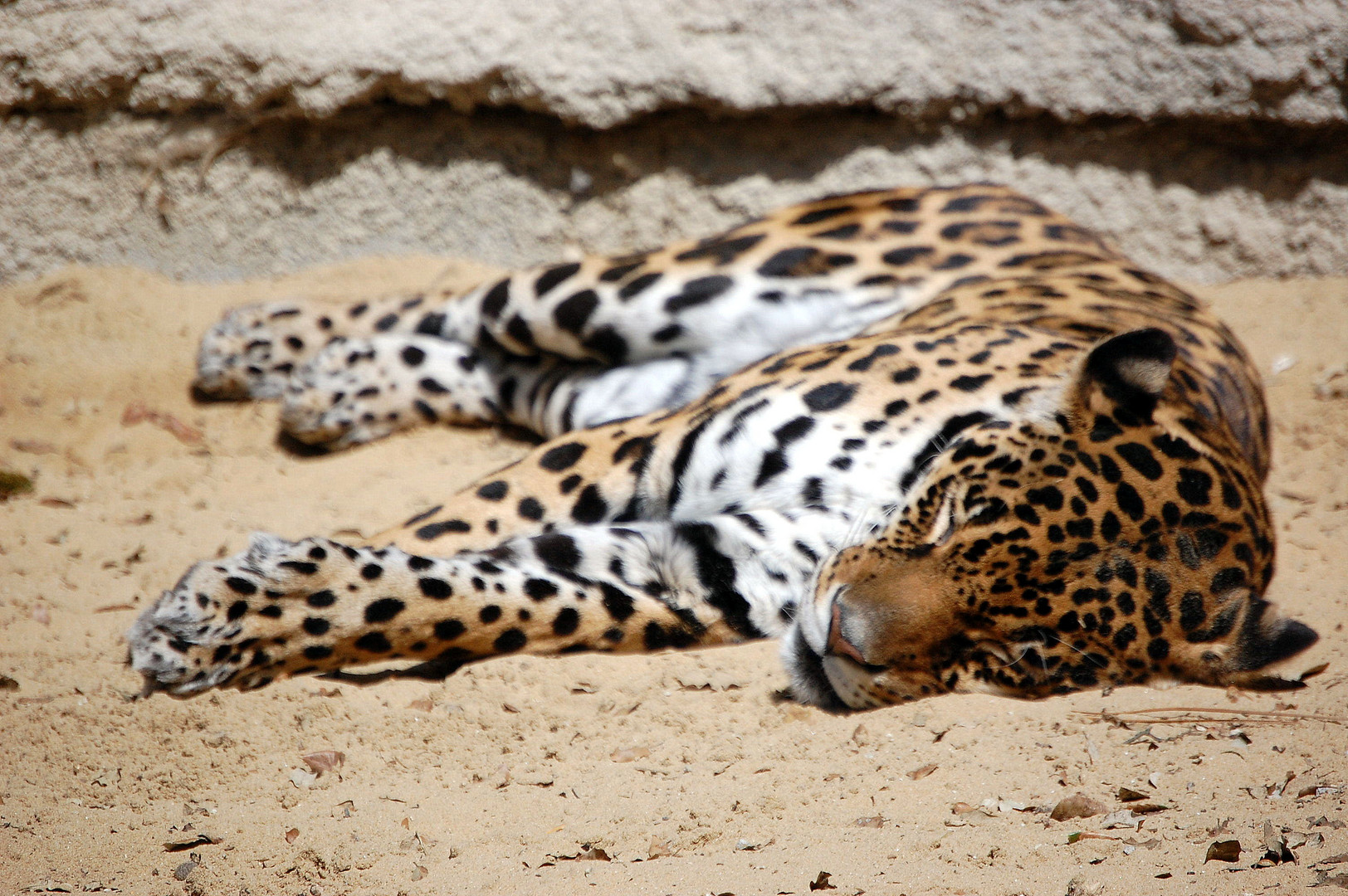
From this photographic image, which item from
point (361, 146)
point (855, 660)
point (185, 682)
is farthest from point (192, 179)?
point (855, 660)

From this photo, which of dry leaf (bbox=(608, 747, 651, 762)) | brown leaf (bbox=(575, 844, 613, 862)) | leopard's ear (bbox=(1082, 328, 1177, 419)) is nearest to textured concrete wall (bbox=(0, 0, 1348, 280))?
leopard's ear (bbox=(1082, 328, 1177, 419))

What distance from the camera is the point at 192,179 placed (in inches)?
247

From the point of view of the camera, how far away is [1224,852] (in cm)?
255

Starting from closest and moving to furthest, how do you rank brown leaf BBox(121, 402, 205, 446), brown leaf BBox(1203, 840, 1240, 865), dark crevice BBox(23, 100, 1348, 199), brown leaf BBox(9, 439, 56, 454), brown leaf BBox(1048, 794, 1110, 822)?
brown leaf BBox(1203, 840, 1240, 865), brown leaf BBox(1048, 794, 1110, 822), brown leaf BBox(9, 439, 56, 454), brown leaf BBox(121, 402, 205, 446), dark crevice BBox(23, 100, 1348, 199)

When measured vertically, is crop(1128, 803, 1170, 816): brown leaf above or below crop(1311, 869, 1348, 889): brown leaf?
below

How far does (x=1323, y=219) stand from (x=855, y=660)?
487cm

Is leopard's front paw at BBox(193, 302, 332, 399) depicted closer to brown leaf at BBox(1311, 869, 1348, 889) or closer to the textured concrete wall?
the textured concrete wall

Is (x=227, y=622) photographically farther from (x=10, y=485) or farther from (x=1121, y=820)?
(x=1121, y=820)

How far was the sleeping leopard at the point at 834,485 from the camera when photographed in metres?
3.33

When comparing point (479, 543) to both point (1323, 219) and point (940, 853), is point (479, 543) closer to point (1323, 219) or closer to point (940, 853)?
point (940, 853)

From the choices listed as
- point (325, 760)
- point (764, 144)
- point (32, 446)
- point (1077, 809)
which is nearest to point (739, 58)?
point (764, 144)

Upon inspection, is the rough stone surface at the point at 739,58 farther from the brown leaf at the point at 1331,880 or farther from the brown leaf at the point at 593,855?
the brown leaf at the point at 1331,880

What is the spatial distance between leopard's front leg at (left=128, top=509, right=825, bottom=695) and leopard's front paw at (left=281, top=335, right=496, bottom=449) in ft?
5.88

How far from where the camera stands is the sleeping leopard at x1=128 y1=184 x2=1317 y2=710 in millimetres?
3330
